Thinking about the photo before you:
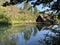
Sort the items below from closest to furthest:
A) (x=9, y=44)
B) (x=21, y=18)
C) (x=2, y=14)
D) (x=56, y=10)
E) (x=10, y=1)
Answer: (x=10, y=1) < (x=56, y=10) < (x=9, y=44) < (x=2, y=14) < (x=21, y=18)

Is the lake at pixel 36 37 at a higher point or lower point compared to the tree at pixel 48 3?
lower

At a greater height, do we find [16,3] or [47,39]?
[16,3]

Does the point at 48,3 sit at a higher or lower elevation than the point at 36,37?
higher

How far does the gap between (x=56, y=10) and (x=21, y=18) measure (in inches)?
1603

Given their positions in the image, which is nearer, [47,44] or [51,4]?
[51,4]

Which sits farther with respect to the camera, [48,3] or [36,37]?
[36,37]

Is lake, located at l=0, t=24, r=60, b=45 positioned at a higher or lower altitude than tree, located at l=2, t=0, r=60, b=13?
lower

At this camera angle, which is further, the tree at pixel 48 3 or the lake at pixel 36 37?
the lake at pixel 36 37

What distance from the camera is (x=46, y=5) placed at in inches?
272

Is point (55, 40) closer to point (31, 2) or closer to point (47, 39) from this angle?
point (47, 39)

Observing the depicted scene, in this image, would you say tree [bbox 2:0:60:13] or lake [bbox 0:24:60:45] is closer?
tree [bbox 2:0:60:13]

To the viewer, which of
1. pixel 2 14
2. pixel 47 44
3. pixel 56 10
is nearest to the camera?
pixel 56 10

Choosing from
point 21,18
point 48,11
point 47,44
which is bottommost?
point 21,18

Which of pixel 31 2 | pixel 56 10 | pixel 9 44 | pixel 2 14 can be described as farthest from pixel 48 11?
pixel 2 14
